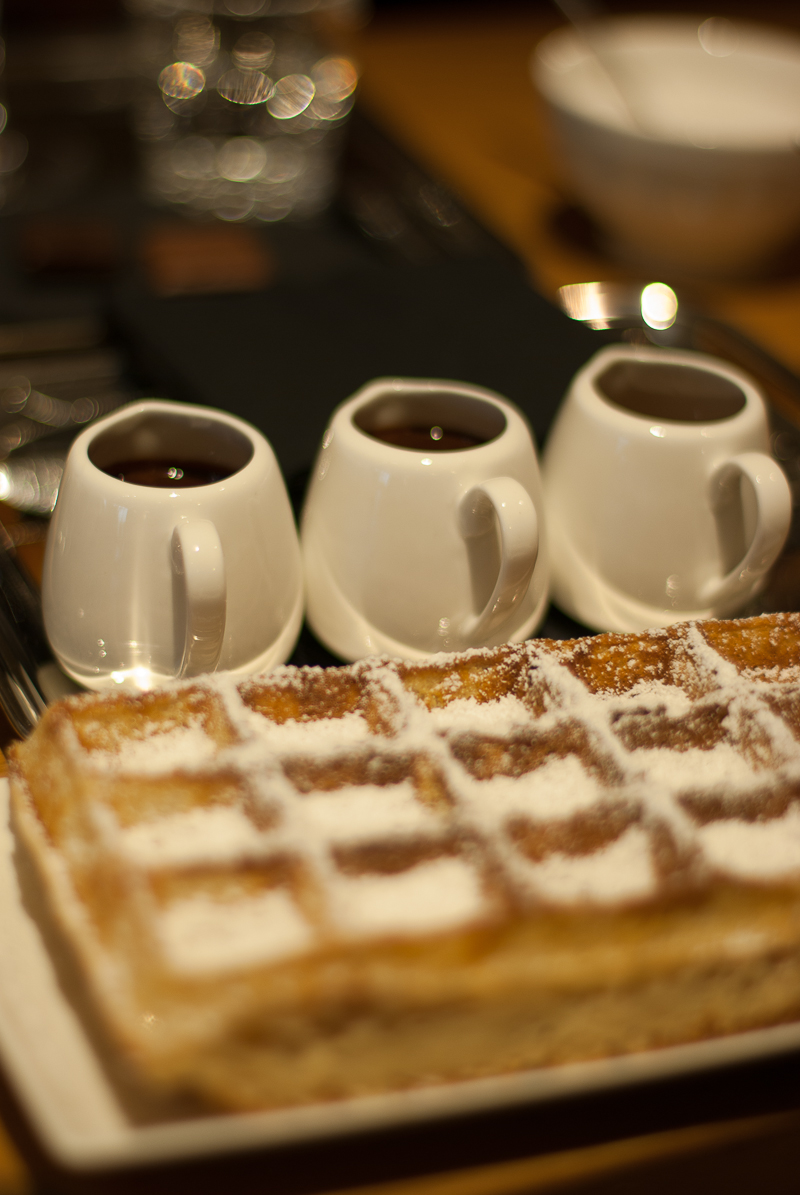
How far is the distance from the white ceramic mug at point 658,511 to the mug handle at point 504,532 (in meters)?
0.08

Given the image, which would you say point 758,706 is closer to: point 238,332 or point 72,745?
point 72,745

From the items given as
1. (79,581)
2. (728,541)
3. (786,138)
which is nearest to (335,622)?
(79,581)

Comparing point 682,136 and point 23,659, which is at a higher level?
point 682,136

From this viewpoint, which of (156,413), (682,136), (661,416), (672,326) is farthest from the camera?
(682,136)

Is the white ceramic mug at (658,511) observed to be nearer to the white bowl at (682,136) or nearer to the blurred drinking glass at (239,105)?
the white bowl at (682,136)

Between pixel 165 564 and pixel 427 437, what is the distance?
21 cm

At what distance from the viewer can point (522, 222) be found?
1.37 m

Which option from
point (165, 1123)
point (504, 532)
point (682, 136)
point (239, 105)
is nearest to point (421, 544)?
point (504, 532)

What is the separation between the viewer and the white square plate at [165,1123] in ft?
1.22

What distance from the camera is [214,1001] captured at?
0.38 meters

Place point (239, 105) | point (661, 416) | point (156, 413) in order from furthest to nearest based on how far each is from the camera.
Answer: point (239, 105) → point (661, 416) → point (156, 413)

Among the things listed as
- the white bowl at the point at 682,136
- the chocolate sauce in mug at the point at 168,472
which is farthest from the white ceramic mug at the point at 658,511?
the white bowl at the point at 682,136

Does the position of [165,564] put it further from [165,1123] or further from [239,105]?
[239,105]

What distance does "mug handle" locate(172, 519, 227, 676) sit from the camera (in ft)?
1.72
